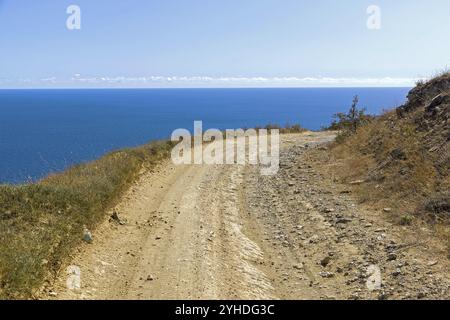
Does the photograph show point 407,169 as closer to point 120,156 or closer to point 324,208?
point 324,208

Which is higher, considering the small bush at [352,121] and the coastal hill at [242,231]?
the small bush at [352,121]

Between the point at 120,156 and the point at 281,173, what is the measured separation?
7.61 metres

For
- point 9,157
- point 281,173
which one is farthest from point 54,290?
point 9,157

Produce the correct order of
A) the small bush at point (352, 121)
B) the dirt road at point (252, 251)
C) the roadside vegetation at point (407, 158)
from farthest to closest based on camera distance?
1. the small bush at point (352, 121)
2. the roadside vegetation at point (407, 158)
3. the dirt road at point (252, 251)

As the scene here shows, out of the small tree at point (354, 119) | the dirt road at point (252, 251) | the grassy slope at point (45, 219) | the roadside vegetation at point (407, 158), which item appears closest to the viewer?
the grassy slope at point (45, 219)

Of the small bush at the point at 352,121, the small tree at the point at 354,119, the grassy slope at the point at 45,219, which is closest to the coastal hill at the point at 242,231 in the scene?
the grassy slope at the point at 45,219

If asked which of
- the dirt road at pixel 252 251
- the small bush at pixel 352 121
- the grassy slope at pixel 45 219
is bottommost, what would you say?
the dirt road at pixel 252 251

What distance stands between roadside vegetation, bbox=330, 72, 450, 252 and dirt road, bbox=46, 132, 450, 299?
0.80 meters

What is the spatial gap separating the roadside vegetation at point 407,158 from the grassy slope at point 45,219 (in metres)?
8.51

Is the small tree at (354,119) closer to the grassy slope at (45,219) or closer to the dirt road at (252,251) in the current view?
the dirt road at (252,251)

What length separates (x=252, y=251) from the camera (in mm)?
10766

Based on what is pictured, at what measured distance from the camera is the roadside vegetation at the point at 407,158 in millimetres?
12078

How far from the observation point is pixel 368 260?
9.60m

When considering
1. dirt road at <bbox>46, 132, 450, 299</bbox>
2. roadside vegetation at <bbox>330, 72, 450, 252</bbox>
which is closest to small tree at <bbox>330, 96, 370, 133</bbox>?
roadside vegetation at <bbox>330, 72, 450, 252</bbox>
